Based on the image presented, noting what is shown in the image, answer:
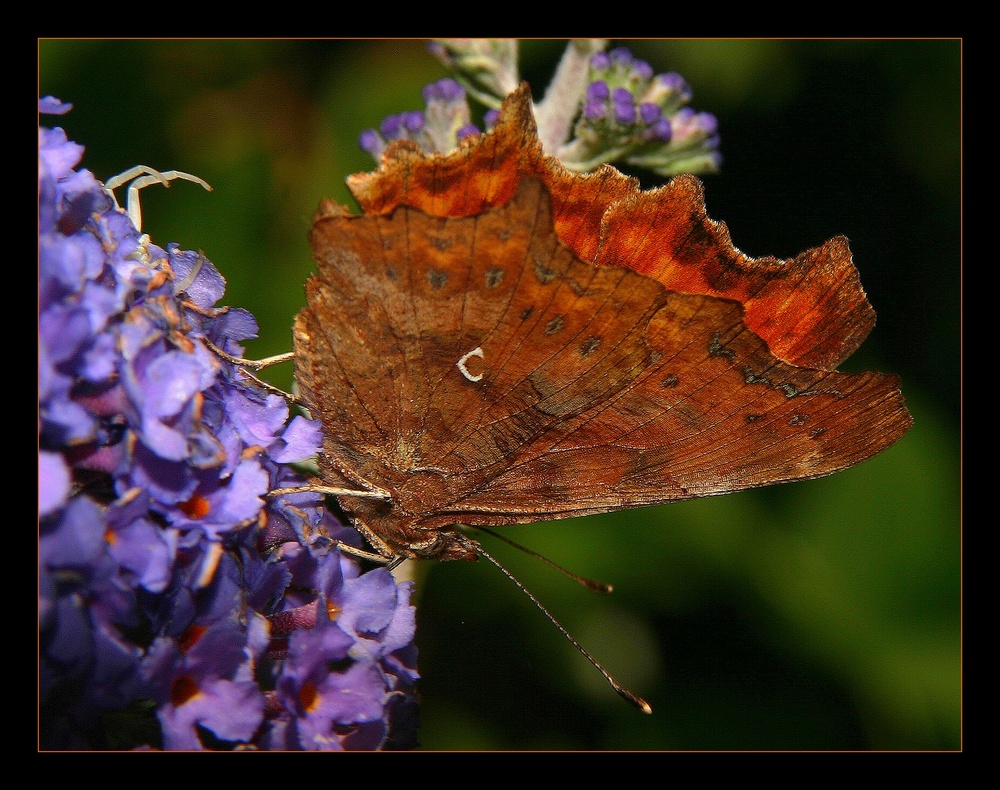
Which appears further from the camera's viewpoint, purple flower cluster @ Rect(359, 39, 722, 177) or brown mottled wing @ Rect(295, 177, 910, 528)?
purple flower cluster @ Rect(359, 39, 722, 177)

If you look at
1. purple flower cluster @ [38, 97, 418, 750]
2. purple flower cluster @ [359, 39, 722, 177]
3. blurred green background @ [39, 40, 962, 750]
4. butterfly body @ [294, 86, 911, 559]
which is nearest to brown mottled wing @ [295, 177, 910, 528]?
butterfly body @ [294, 86, 911, 559]

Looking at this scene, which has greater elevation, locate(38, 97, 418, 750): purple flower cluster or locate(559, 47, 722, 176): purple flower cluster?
locate(559, 47, 722, 176): purple flower cluster

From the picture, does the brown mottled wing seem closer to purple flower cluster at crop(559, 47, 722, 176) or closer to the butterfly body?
the butterfly body

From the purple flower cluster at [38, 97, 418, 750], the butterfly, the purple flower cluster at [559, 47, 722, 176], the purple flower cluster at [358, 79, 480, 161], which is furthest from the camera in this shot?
the purple flower cluster at [358, 79, 480, 161]

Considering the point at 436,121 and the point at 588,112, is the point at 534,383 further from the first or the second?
the point at 436,121

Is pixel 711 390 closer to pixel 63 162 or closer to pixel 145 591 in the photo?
pixel 145 591
